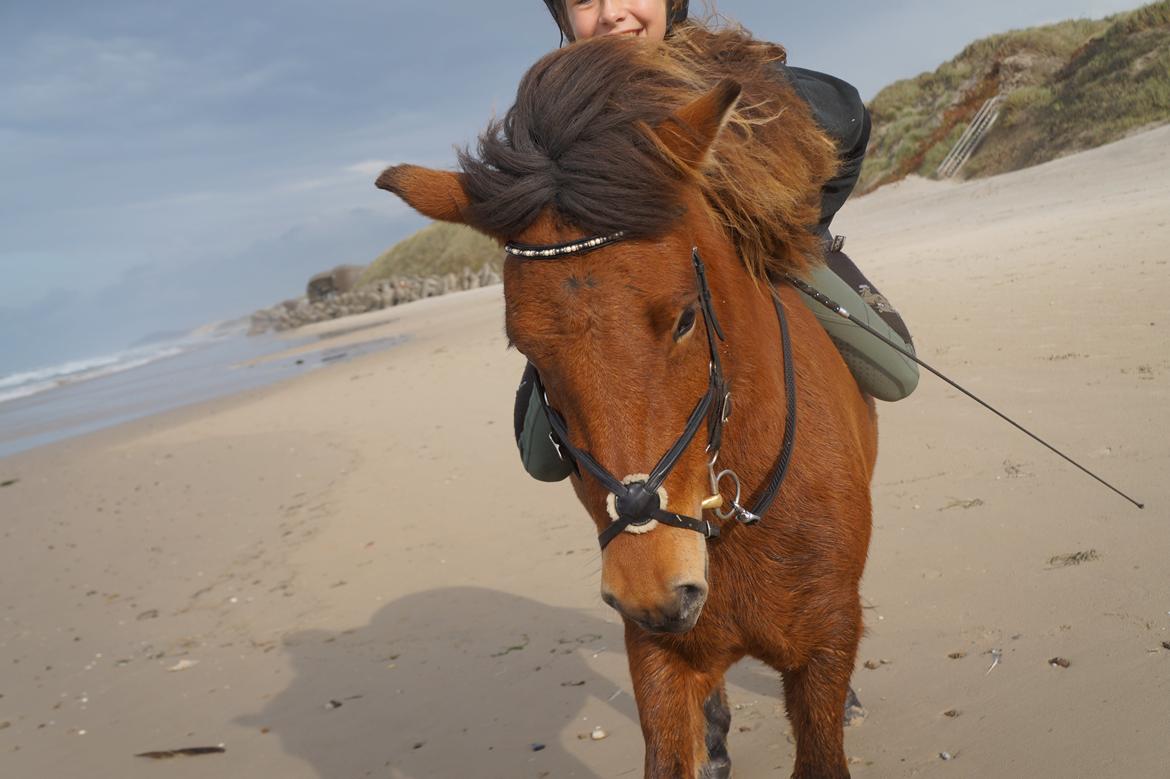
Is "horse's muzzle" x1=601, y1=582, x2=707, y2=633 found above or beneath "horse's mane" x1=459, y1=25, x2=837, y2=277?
beneath

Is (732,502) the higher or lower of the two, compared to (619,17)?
lower

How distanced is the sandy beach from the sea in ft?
22.9

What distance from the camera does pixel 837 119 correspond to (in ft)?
10.8

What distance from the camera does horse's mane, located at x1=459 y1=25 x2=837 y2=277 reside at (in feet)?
7.41

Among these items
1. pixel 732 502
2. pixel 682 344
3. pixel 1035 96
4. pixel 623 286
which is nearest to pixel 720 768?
pixel 732 502

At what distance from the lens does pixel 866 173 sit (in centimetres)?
3416

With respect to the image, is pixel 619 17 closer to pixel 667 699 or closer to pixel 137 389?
pixel 667 699

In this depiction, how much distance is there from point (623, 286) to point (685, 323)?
0.17 meters

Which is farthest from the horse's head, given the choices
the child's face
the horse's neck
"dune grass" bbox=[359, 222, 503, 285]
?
"dune grass" bbox=[359, 222, 503, 285]

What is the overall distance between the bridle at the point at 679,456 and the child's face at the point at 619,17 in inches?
62.0

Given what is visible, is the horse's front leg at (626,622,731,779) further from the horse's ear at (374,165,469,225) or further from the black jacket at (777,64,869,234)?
the black jacket at (777,64,869,234)

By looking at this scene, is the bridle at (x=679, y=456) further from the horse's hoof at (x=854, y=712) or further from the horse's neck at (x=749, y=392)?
the horse's hoof at (x=854, y=712)

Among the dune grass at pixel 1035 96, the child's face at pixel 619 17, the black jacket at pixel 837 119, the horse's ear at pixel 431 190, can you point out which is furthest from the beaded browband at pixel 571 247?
the dune grass at pixel 1035 96

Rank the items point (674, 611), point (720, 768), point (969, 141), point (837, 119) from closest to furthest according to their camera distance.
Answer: point (674, 611) < point (837, 119) < point (720, 768) < point (969, 141)
